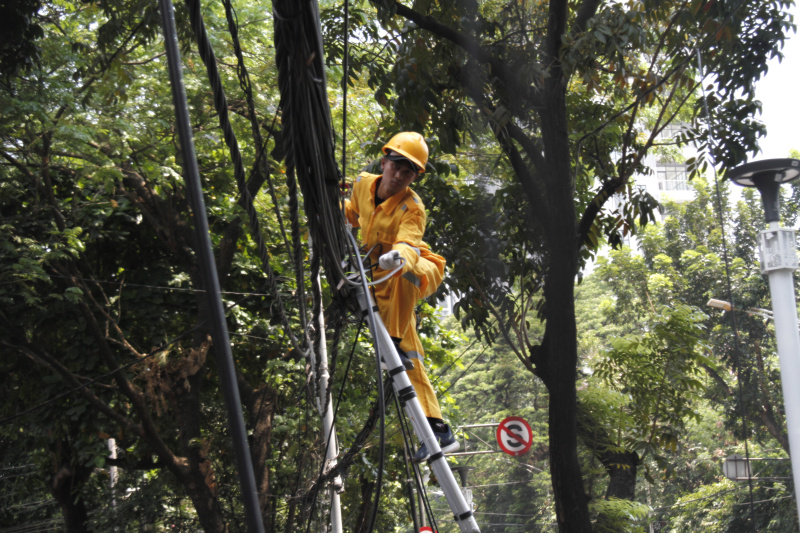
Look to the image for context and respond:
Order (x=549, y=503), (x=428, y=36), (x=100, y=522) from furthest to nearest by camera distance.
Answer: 1. (x=100, y=522)
2. (x=549, y=503)
3. (x=428, y=36)

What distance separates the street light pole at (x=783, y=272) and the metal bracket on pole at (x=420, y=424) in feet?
13.1

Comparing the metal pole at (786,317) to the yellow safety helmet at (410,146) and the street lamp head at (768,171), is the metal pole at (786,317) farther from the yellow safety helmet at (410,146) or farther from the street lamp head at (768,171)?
the yellow safety helmet at (410,146)

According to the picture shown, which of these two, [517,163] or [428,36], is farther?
[428,36]

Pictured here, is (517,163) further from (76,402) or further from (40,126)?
(76,402)

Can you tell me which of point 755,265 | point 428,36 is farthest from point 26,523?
point 755,265

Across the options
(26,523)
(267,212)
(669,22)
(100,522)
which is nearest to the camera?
(669,22)

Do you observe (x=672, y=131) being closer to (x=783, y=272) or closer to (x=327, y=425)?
(x=783, y=272)

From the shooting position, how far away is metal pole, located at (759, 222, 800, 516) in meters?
6.21

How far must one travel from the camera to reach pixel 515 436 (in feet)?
23.9

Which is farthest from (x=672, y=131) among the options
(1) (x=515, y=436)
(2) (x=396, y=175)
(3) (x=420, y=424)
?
(3) (x=420, y=424)

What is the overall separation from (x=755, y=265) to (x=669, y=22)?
561cm

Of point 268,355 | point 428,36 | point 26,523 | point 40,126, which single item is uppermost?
point 428,36

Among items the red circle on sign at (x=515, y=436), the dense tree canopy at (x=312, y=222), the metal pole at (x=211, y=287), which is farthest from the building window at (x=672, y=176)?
the metal pole at (x=211, y=287)

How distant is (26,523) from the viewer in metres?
15.6
